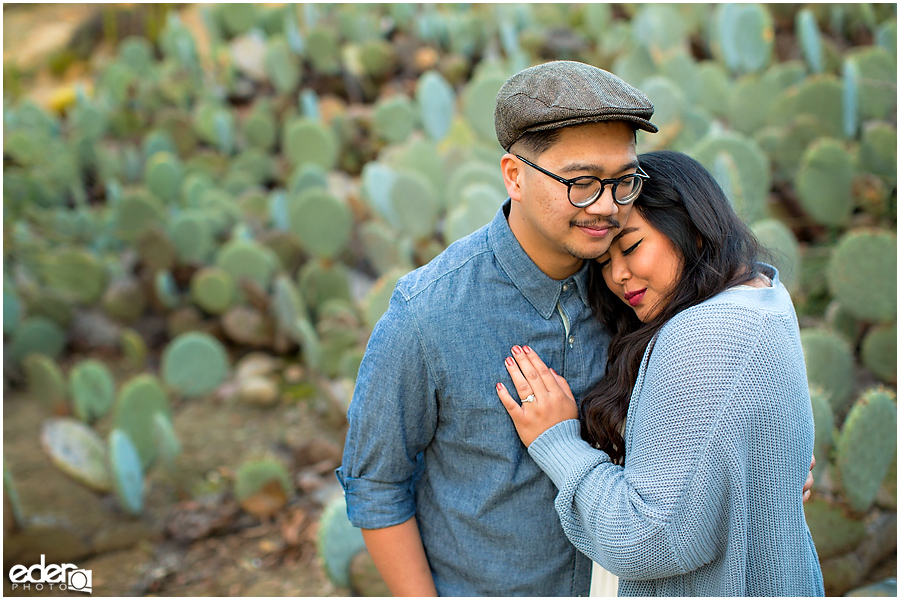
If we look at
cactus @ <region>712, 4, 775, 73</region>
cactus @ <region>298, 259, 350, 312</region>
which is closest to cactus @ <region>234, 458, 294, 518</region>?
cactus @ <region>298, 259, 350, 312</region>

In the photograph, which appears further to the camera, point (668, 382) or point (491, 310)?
point (491, 310)

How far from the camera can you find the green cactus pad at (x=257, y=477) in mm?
3381

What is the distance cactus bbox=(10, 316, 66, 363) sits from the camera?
16.4ft

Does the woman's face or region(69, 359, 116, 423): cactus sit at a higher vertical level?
the woman's face

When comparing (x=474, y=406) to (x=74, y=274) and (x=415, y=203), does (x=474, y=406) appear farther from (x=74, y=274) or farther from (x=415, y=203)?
(x=74, y=274)

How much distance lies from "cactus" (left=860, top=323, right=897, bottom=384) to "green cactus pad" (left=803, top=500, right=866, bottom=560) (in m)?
0.98

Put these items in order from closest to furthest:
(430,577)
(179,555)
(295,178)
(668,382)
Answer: (668,382) → (430,577) → (179,555) → (295,178)

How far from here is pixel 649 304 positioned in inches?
55.6

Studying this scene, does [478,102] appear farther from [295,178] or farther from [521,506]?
[521,506]

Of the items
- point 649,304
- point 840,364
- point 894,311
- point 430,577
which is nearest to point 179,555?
point 430,577

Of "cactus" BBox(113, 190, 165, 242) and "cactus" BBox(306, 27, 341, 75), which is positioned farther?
"cactus" BBox(306, 27, 341, 75)

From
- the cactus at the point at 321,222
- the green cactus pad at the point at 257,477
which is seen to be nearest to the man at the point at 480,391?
the green cactus pad at the point at 257,477

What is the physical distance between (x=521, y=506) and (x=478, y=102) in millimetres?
3947

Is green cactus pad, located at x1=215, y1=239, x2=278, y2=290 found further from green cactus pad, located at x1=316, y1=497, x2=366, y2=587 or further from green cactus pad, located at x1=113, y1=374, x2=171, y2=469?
green cactus pad, located at x1=316, y1=497, x2=366, y2=587
